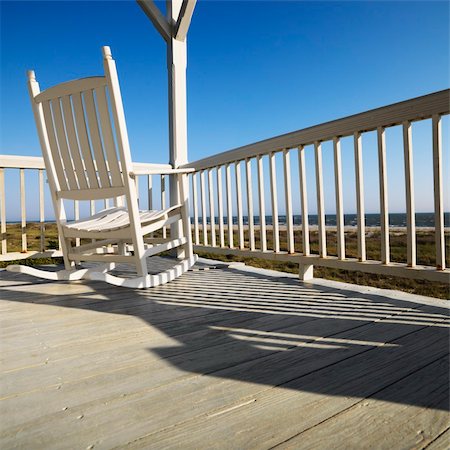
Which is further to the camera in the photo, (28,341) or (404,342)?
(28,341)

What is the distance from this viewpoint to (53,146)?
78.4 inches

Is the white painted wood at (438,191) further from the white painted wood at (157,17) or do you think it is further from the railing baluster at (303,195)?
the white painted wood at (157,17)

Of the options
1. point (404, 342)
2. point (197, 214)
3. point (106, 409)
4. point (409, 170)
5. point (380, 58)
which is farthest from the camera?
point (380, 58)

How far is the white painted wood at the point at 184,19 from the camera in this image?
2.88 metres

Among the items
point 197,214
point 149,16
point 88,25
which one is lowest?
point 197,214

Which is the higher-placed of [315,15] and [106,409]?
[315,15]

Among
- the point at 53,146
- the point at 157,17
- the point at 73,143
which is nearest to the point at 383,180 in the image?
the point at 73,143

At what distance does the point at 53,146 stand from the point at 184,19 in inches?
69.8

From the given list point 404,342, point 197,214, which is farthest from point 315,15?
point 404,342

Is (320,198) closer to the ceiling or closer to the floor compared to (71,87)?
closer to the floor

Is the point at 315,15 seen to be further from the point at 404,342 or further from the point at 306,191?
the point at 404,342

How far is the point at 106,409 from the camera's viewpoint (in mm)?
700

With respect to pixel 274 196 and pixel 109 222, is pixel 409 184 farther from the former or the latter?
pixel 109 222

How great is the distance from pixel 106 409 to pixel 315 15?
1021 centimetres
